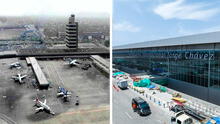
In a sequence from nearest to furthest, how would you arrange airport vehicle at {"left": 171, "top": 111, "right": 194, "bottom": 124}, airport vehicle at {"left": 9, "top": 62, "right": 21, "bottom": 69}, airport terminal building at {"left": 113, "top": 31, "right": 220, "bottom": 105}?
airport vehicle at {"left": 171, "top": 111, "right": 194, "bottom": 124}
airport terminal building at {"left": 113, "top": 31, "right": 220, "bottom": 105}
airport vehicle at {"left": 9, "top": 62, "right": 21, "bottom": 69}

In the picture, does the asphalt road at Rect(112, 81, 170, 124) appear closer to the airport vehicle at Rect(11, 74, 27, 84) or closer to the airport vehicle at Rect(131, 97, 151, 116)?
the airport vehicle at Rect(131, 97, 151, 116)

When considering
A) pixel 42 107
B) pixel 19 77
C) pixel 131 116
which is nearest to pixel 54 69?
pixel 19 77

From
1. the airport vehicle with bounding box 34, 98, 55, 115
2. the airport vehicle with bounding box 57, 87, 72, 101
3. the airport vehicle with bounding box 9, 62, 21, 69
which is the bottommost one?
the airport vehicle with bounding box 34, 98, 55, 115

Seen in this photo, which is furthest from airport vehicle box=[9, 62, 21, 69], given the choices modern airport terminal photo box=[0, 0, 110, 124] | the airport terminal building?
the airport terminal building

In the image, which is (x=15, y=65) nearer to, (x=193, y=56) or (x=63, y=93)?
(x=63, y=93)

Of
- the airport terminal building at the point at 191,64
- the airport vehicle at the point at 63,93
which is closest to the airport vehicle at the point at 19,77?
the airport vehicle at the point at 63,93

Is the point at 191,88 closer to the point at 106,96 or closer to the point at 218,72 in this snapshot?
the point at 218,72

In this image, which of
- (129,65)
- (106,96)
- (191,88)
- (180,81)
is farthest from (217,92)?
(129,65)

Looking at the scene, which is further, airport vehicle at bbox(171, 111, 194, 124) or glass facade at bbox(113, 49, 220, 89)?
glass facade at bbox(113, 49, 220, 89)
